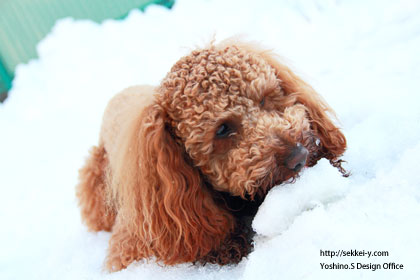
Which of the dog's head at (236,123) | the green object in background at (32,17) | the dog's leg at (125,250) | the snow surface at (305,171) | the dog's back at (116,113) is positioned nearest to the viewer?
the snow surface at (305,171)

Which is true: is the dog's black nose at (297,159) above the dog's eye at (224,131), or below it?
below

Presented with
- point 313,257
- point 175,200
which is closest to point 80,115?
point 175,200

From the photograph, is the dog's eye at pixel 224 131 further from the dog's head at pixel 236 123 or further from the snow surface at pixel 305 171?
the snow surface at pixel 305 171

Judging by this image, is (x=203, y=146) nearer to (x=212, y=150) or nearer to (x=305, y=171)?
(x=212, y=150)

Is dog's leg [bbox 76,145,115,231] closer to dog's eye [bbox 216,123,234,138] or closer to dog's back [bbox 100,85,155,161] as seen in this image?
dog's back [bbox 100,85,155,161]

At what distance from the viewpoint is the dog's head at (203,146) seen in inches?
60.3

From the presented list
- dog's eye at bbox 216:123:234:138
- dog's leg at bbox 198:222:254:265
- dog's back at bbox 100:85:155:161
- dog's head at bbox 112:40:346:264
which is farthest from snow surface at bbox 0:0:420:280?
dog's back at bbox 100:85:155:161

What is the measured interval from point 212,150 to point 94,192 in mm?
1404

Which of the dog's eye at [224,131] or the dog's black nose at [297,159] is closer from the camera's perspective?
the dog's black nose at [297,159]

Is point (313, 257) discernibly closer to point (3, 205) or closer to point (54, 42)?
point (3, 205)

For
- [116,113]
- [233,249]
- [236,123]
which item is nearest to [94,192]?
[116,113]

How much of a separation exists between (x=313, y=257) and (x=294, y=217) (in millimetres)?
195

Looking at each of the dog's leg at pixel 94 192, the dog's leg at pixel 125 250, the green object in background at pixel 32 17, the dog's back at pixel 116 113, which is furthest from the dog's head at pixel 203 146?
the green object in background at pixel 32 17

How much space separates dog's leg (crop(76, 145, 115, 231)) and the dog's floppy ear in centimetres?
100
